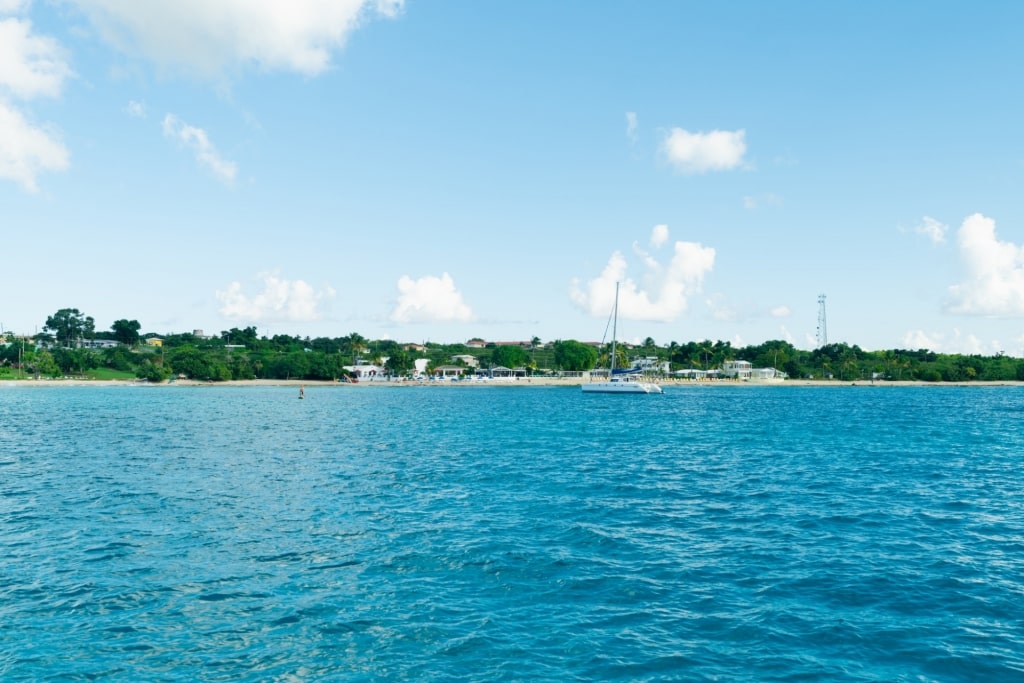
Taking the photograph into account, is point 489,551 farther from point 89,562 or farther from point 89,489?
point 89,489

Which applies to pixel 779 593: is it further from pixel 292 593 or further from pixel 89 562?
pixel 89 562

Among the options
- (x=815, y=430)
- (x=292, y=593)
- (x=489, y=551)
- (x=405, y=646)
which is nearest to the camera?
(x=405, y=646)

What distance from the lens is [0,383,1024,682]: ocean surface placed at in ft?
55.6

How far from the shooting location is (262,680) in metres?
15.6

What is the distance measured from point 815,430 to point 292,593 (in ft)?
254

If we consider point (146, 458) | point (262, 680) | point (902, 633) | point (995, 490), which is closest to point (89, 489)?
point (146, 458)

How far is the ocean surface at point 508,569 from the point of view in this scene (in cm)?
1694

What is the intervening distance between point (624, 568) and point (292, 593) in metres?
11.3

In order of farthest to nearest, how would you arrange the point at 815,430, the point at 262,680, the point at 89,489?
1. the point at 815,430
2. the point at 89,489
3. the point at 262,680

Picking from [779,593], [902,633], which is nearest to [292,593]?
[779,593]

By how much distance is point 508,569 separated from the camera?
24219 mm

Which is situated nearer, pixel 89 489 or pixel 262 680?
pixel 262 680

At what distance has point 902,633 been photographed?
1869cm

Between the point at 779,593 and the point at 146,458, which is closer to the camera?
the point at 779,593
